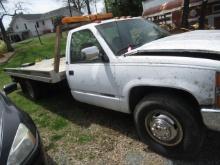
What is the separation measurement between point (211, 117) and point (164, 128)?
681mm

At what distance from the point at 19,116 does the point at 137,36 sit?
2278 mm

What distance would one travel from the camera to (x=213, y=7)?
1909cm

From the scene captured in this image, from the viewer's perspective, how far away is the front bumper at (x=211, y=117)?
2.92 m

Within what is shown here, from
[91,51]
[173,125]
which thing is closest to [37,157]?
[173,125]

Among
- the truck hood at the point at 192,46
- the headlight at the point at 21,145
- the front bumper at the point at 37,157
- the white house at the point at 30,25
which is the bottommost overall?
the white house at the point at 30,25

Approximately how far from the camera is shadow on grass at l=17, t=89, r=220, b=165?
137 inches

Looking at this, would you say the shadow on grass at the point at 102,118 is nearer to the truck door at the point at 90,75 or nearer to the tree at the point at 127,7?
the truck door at the point at 90,75

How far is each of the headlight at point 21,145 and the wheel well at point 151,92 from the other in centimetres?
151

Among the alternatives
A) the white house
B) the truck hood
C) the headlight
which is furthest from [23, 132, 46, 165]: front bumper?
the white house

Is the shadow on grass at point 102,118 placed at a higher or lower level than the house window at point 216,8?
lower

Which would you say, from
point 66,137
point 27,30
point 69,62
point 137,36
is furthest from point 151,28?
point 27,30

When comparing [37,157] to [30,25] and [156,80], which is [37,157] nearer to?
[156,80]

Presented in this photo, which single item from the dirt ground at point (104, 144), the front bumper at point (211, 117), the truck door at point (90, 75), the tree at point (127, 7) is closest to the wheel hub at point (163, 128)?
the dirt ground at point (104, 144)

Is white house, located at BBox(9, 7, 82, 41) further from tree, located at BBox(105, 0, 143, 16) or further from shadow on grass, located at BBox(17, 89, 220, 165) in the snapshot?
shadow on grass, located at BBox(17, 89, 220, 165)
